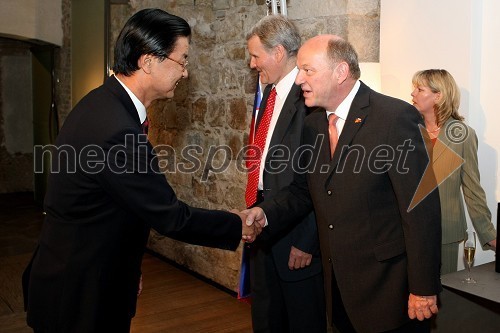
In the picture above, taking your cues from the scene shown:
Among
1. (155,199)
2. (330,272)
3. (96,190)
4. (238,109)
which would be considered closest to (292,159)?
(330,272)

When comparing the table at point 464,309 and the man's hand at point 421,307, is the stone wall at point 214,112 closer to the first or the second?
the table at point 464,309

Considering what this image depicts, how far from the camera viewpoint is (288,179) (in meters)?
2.80

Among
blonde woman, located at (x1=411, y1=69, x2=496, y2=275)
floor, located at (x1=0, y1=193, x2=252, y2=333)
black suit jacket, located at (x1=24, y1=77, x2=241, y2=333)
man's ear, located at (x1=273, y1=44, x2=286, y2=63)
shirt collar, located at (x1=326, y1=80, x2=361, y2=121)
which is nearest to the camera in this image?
black suit jacket, located at (x1=24, y1=77, x2=241, y2=333)

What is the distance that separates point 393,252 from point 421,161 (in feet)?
1.20

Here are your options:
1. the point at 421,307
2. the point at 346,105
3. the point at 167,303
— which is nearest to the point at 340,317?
the point at 421,307

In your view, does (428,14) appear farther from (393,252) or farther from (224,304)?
(224,304)

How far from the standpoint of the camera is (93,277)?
6.32ft

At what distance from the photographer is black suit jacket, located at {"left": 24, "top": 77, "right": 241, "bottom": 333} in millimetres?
1892

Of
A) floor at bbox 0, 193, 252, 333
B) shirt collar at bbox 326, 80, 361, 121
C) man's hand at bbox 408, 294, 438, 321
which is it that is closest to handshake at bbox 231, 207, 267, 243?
shirt collar at bbox 326, 80, 361, 121

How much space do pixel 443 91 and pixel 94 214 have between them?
214 centimetres

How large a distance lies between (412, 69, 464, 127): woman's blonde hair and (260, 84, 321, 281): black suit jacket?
2.88 ft

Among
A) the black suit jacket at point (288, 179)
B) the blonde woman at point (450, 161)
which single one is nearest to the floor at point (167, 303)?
the black suit jacket at point (288, 179)

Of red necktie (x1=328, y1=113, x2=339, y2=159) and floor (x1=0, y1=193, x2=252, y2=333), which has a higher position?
red necktie (x1=328, y1=113, x2=339, y2=159)

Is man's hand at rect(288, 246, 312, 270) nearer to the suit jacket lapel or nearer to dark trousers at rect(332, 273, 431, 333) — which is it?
dark trousers at rect(332, 273, 431, 333)
